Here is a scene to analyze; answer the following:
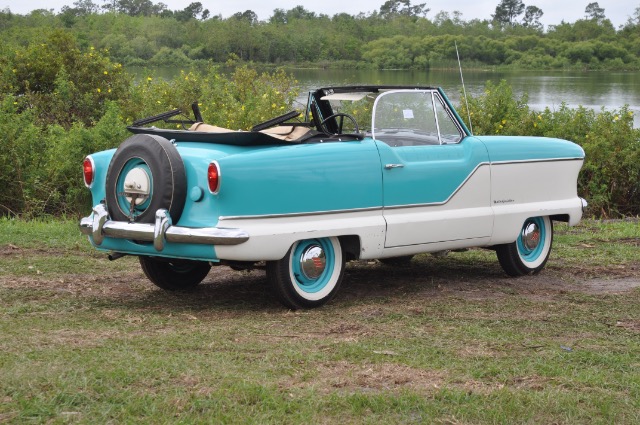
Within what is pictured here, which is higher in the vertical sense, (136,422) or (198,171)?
(198,171)

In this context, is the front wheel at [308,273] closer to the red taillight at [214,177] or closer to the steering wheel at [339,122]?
the red taillight at [214,177]

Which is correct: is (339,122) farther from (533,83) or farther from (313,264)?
(533,83)

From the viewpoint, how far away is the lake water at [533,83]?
1079 inches

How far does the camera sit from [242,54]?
34219 mm

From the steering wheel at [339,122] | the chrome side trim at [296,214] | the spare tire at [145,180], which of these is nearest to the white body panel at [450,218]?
the chrome side trim at [296,214]

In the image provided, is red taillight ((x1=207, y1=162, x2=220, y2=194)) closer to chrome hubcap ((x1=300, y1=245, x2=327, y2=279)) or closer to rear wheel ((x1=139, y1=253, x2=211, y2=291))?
chrome hubcap ((x1=300, y1=245, x2=327, y2=279))

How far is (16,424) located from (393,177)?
3.72 metres

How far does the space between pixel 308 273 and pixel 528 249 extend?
2491 millimetres

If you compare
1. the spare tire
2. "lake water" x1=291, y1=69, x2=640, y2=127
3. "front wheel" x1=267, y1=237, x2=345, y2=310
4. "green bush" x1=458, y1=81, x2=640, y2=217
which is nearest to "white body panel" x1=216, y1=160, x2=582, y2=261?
"front wheel" x1=267, y1=237, x2=345, y2=310

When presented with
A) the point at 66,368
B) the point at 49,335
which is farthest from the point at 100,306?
the point at 66,368

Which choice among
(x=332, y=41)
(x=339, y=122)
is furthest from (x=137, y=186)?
(x=332, y=41)

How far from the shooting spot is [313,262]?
7266 millimetres

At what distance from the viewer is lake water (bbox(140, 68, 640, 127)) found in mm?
27406

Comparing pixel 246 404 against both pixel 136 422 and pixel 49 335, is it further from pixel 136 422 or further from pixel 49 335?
pixel 49 335
